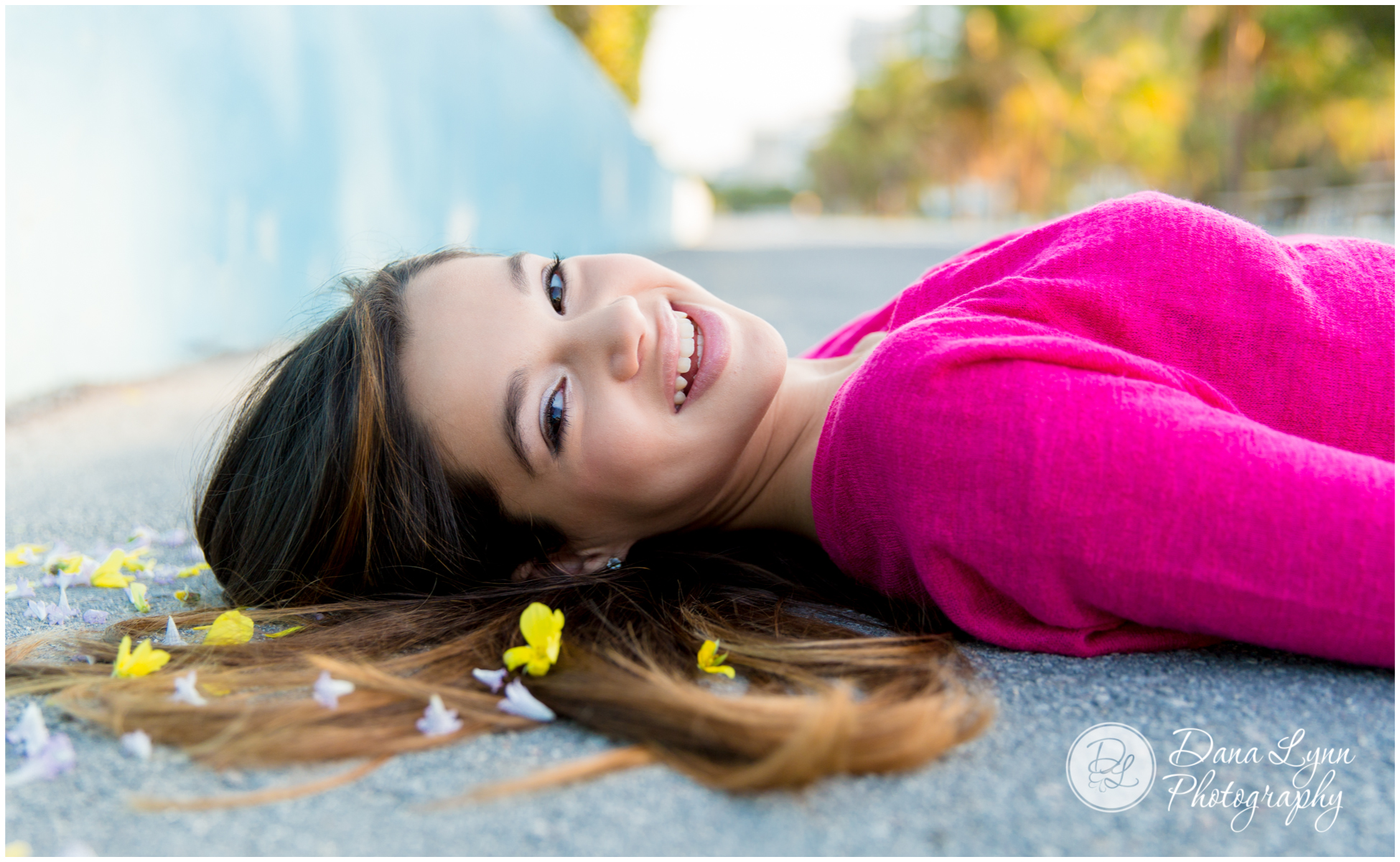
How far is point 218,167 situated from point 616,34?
1827 centimetres

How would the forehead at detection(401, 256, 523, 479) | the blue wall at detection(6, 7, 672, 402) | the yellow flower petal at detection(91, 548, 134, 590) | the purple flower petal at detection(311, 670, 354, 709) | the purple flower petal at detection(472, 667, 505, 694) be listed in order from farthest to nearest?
the blue wall at detection(6, 7, 672, 402) → the yellow flower petal at detection(91, 548, 134, 590) → the forehead at detection(401, 256, 523, 479) → the purple flower petal at detection(472, 667, 505, 694) → the purple flower petal at detection(311, 670, 354, 709)

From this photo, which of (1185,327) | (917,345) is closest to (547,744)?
(917,345)

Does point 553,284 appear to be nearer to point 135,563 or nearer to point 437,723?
point 437,723

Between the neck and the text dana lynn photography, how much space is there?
91 cm

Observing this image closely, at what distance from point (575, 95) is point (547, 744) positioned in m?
13.1

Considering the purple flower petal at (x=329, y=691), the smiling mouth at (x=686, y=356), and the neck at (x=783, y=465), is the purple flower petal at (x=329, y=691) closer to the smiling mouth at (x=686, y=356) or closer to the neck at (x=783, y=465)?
the smiling mouth at (x=686, y=356)

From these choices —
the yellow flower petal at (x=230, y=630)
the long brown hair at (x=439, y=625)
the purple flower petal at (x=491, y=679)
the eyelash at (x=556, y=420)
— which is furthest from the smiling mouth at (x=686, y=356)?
the yellow flower petal at (x=230, y=630)

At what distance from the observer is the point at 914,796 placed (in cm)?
117

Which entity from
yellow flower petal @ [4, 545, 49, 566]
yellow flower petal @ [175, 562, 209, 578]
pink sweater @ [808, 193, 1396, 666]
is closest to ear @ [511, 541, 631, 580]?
pink sweater @ [808, 193, 1396, 666]

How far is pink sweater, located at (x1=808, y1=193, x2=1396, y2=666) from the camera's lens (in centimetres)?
134

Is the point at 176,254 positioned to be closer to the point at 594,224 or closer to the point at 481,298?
the point at 481,298

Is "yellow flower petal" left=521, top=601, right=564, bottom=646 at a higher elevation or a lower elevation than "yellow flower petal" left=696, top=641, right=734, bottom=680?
higher

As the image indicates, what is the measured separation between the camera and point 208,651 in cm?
162

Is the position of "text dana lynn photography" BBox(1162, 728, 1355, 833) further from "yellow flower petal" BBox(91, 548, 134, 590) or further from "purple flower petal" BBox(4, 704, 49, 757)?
"yellow flower petal" BBox(91, 548, 134, 590)
